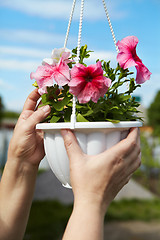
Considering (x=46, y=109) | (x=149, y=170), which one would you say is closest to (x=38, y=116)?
(x=46, y=109)

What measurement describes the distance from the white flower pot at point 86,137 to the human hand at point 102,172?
0.08m

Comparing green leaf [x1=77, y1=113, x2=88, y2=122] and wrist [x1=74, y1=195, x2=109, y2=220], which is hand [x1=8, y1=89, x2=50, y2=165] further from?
wrist [x1=74, y1=195, x2=109, y2=220]

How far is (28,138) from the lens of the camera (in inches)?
49.6

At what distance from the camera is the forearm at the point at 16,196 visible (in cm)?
133

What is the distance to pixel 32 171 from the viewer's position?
137cm

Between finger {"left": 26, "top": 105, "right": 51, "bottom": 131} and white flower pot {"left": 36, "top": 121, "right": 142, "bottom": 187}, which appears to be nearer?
white flower pot {"left": 36, "top": 121, "right": 142, "bottom": 187}

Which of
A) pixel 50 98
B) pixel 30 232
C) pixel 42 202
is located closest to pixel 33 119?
pixel 50 98

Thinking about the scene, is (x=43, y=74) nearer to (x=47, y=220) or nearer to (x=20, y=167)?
(x=20, y=167)

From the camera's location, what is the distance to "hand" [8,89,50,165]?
1.22 m

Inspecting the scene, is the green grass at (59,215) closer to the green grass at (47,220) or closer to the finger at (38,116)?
the green grass at (47,220)

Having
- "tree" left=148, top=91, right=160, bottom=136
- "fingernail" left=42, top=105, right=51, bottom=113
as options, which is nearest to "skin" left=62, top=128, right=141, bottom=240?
"fingernail" left=42, top=105, right=51, bottom=113

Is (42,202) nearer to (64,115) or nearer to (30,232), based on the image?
(30,232)

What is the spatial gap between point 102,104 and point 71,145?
0.67 ft

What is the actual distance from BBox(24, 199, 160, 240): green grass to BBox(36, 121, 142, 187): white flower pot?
358 cm
